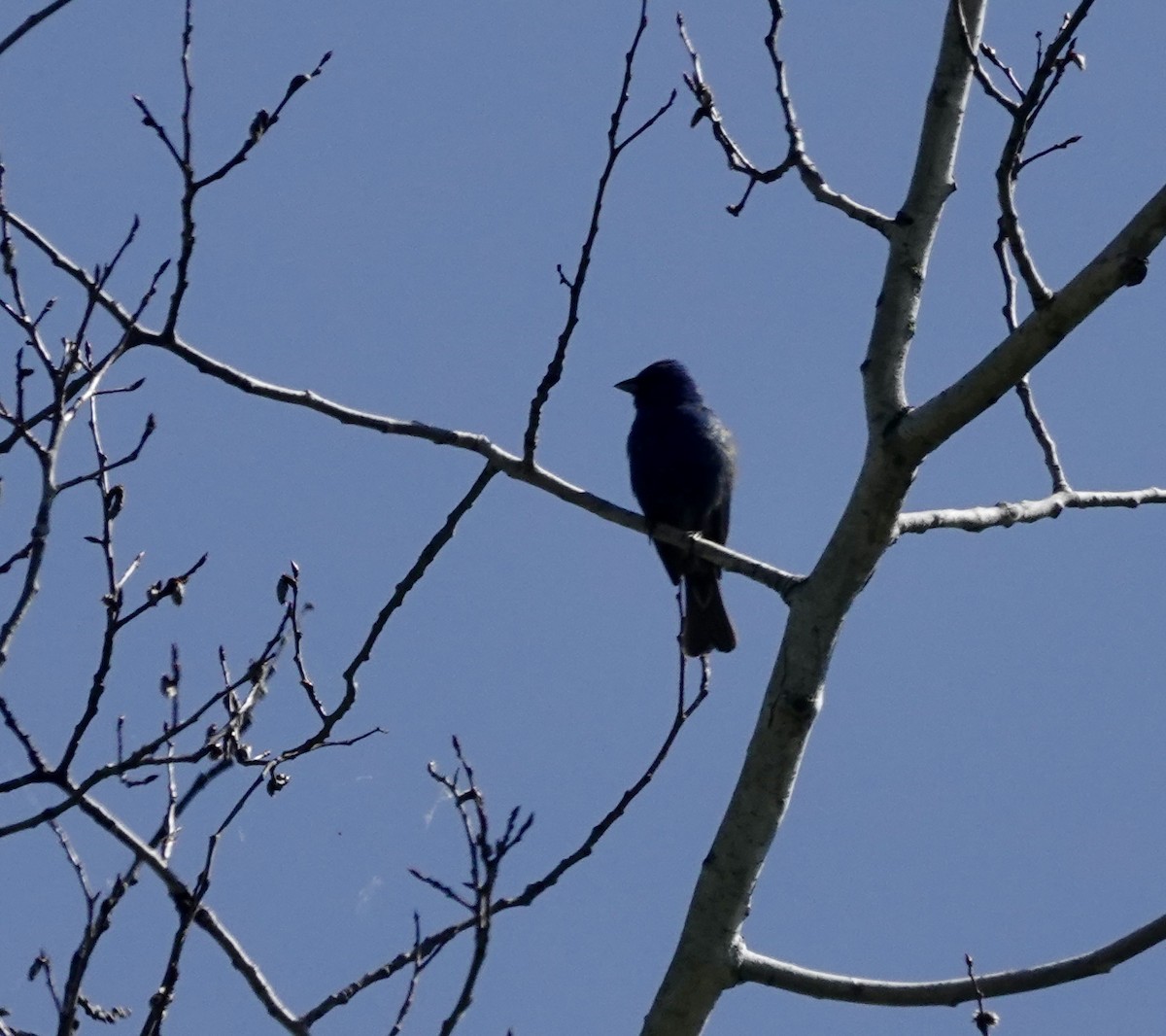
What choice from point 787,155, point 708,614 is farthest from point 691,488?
point 787,155

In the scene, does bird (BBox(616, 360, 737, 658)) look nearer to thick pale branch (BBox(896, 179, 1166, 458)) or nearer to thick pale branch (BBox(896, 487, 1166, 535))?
thick pale branch (BBox(896, 487, 1166, 535))

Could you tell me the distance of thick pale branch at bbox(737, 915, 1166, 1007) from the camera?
351cm

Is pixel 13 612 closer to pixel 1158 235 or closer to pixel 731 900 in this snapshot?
pixel 731 900

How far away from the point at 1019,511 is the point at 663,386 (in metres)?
3.84

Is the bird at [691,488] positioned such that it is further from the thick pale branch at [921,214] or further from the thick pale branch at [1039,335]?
the thick pale branch at [1039,335]

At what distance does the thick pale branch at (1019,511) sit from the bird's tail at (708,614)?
3002 mm

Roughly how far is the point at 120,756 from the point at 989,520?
2.17m

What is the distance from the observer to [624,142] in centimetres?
385

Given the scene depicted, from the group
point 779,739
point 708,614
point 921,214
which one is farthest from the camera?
point 708,614

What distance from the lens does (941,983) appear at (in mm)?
3668

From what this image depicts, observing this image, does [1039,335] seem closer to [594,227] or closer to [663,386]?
[594,227]

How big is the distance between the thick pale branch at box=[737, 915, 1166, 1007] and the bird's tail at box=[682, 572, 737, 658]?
3.73 metres

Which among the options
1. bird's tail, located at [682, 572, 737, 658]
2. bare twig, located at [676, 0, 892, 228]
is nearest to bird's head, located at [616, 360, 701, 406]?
bird's tail, located at [682, 572, 737, 658]

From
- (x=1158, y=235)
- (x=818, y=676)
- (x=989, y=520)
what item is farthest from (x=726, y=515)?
(x=1158, y=235)
